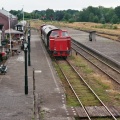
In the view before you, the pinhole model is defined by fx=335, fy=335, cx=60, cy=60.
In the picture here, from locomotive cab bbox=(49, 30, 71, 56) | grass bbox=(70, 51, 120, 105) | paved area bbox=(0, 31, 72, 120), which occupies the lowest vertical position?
grass bbox=(70, 51, 120, 105)

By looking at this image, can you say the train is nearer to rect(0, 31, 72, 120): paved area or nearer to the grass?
the grass

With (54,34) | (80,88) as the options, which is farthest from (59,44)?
(80,88)

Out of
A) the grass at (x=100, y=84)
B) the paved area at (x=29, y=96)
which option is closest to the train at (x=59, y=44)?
the grass at (x=100, y=84)

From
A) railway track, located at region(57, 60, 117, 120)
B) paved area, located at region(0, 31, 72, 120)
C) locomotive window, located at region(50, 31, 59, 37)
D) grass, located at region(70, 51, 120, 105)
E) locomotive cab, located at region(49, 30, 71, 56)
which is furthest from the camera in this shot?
locomotive window, located at region(50, 31, 59, 37)

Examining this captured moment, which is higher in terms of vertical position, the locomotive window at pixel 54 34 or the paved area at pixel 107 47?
the locomotive window at pixel 54 34

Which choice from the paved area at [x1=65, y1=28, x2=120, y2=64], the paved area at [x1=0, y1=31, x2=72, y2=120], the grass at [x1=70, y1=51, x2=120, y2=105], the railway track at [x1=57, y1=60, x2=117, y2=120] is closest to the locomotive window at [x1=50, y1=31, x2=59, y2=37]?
the grass at [x1=70, y1=51, x2=120, y2=105]

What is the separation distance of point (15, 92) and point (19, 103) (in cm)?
221

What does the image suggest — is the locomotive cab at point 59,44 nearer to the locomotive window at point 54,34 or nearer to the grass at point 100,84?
the locomotive window at point 54,34

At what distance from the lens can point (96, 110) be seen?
1302 cm

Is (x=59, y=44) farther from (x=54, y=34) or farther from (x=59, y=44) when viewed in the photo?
(x=54, y=34)

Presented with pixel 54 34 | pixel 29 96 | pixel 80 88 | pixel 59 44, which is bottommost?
pixel 80 88

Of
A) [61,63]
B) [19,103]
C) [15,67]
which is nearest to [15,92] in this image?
[19,103]

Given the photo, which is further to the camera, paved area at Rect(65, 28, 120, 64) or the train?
paved area at Rect(65, 28, 120, 64)

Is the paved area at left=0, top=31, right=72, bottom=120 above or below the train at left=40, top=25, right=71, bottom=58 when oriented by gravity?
below
